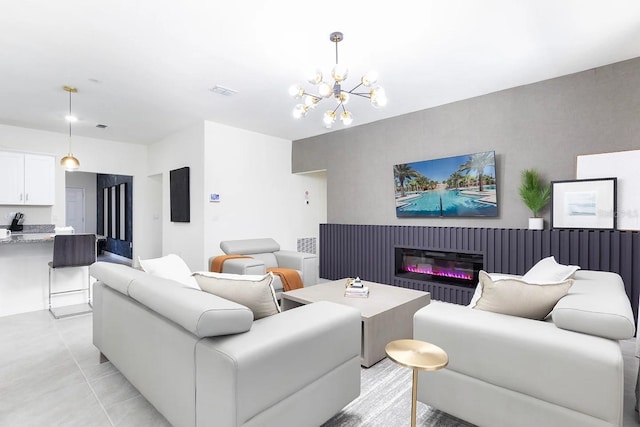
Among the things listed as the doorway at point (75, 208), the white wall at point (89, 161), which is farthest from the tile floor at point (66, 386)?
the doorway at point (75, 208)

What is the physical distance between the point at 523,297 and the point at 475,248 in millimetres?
2511

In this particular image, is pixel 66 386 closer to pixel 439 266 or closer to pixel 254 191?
pixel 254 191

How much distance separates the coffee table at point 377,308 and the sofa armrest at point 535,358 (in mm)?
793

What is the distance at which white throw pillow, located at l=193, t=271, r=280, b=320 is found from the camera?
1.69 metres

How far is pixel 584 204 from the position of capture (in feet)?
10.8

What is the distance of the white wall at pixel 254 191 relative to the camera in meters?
5.25

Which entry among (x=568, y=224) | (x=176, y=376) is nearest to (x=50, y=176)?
(x=176, y=376)

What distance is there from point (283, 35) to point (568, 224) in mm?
3492

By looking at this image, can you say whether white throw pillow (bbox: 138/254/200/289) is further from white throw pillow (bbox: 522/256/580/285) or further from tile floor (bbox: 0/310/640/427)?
white throw pillow (bbox: 522/256/580/285)

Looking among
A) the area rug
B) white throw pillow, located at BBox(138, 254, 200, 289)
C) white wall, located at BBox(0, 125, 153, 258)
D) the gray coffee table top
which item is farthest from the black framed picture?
white wall, located at BBox(0, 125, 153, 258)

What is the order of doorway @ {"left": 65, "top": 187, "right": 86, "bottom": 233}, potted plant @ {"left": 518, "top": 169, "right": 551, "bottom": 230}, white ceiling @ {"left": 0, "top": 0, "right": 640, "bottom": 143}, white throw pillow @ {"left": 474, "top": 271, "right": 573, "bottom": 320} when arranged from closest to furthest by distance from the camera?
white throw pillow @ {"left": 474, "top": 271, "right": 573, "bottom": 320} → white ceiling @ {"left": 0, "top": 0, "right": 640, "bottom": 143} → potted plant @ {"left": 518, "top": 169, "right": 551, "bottom": 230} → doorway @ {"left": 65, "top": 187, "right": 86, "bottom": 233}

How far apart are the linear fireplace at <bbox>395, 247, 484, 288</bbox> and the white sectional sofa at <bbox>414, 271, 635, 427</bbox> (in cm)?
243

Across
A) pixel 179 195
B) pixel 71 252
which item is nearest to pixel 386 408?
pixel 71 252

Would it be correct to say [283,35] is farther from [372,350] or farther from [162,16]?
[372,350]
